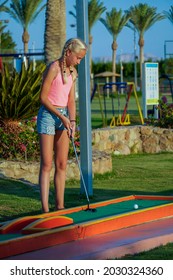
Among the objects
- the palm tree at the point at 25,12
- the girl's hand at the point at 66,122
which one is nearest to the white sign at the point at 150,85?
the girl's hand at the point at 66,122

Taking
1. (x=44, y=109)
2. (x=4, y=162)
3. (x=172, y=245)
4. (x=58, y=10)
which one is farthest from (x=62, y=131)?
(x=58, y=10)

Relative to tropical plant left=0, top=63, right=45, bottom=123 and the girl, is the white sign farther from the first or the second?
the girl

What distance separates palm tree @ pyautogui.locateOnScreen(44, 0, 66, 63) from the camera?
26.6 metres

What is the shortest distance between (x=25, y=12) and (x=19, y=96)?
195 ft

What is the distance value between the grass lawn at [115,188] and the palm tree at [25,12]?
56937 millimetres

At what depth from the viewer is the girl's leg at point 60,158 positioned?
10117 mm

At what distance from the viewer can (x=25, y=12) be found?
241ft

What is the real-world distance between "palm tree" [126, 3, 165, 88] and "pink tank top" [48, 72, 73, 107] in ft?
232

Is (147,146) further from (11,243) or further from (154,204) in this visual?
(11,243)

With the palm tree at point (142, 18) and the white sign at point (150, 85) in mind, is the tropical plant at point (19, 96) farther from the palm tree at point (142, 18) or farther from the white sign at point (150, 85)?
the palm tree at point (142, 18)

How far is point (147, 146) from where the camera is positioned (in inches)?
766

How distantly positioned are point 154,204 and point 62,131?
4.43 feet

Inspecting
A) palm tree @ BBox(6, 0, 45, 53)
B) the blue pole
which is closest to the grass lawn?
the blue pole

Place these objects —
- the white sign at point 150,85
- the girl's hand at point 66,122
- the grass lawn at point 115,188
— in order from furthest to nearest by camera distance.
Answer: the white sign at point 150,85 < the grass lawn at point 115,188 < the girl's hand at point 66,122
